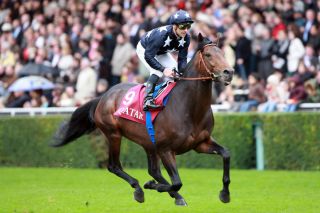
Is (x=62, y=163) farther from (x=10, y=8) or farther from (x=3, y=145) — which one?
(x=10, y=8)

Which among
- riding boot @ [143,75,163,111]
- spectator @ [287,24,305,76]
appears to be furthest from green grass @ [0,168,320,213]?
spectator @ [287,24,305,76]

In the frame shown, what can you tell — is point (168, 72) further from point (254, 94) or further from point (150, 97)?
point (254, 94)

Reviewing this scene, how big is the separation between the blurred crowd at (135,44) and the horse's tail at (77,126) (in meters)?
4.87

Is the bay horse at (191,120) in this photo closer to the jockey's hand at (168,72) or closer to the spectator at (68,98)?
the jockey's hand at (168,72)

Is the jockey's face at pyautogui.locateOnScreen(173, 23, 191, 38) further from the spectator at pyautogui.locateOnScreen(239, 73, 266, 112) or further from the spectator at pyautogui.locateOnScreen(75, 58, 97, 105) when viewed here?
the spectator at pyautogui.locateOnScreen(75, 58, 97, 105)

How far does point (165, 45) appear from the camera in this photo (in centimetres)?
1057

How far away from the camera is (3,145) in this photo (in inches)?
719

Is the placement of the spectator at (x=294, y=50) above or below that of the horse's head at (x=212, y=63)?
below

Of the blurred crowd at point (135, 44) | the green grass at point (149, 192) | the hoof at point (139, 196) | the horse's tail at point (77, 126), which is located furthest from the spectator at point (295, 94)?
the hoof at point (139, 196)

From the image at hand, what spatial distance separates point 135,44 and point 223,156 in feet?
31.4

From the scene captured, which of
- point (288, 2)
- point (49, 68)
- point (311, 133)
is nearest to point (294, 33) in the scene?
point (288, 2)

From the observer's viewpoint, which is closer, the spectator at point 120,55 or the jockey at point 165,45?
the jockey at point 165,45

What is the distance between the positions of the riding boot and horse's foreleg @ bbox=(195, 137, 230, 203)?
71cm

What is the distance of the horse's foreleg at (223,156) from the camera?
392 inches
